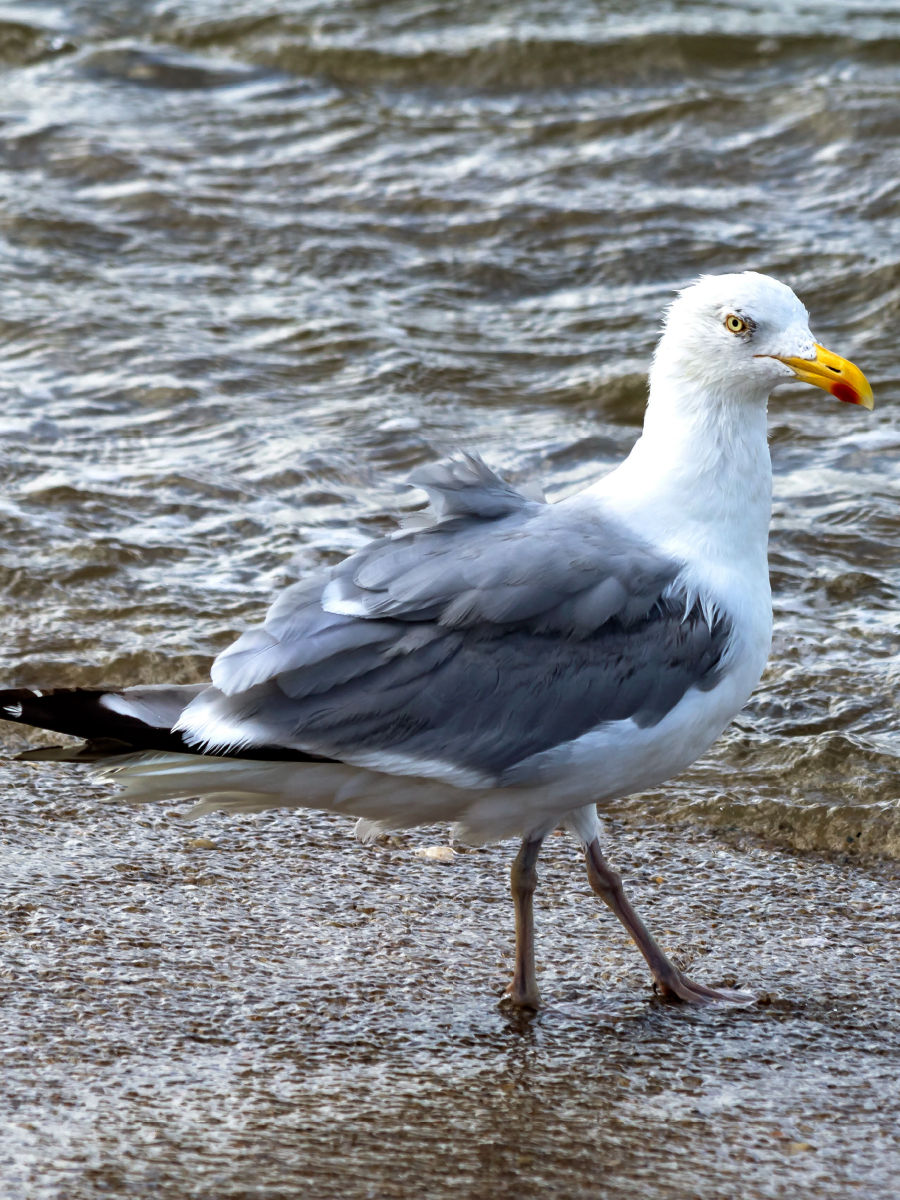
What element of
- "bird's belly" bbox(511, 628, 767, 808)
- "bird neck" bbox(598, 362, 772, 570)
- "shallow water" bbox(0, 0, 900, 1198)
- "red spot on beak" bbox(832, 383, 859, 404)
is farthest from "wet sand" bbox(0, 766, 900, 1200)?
"red spot on beak" bbox(832, 383, 859, 404)

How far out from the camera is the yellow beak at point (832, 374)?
381 centimetres

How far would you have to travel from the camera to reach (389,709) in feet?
11.5

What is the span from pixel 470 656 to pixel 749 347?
1.01 m

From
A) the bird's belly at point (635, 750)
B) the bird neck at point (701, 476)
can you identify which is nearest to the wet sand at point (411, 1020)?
the bird's belly at point (635, 750)

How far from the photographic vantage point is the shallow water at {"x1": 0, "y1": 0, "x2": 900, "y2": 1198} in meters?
3.15

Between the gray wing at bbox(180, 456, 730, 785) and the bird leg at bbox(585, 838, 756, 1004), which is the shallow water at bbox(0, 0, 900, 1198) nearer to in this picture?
the bird leg at bbox(585, 838, 756, 1004)

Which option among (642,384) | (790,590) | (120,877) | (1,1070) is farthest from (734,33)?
(1,1070)

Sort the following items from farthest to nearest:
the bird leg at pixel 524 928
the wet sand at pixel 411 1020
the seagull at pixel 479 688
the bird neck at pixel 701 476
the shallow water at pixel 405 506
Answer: the bird neck at pixel 701 476 < the bird leg at pixel 524 928 < the seagull at pixel 479 688 < the shallow water at pixel 405 506 < the wet sand at pixel 411 1020

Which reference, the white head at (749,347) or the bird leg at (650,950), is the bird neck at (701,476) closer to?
the white head at (749,347)

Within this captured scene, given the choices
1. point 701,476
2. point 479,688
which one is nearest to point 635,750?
point 479,688

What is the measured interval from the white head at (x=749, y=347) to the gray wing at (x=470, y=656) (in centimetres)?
55

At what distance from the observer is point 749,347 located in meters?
3.84

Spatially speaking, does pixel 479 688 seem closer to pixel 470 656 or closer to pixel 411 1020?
pixel 470 656

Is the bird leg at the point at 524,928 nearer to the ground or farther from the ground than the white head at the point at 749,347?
nearer to the ground
